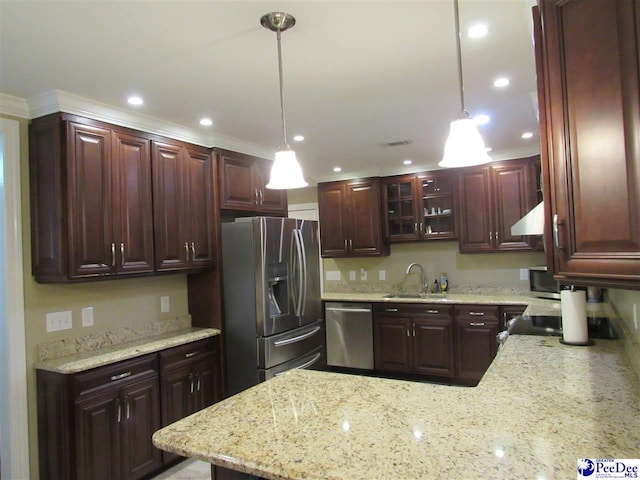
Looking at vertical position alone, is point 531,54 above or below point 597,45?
above

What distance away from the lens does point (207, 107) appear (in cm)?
284

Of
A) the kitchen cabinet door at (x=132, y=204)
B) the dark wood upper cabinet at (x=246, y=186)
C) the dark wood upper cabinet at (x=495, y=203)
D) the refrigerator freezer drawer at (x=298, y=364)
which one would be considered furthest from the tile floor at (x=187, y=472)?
the dark wood upper cabinet at (x=495, y=203)

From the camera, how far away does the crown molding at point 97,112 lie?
2.52 metres

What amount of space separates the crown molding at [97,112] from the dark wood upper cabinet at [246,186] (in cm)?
23

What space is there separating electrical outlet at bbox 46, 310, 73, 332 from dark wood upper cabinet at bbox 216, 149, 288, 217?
1371 mm

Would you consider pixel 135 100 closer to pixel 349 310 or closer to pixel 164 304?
pixel 164 304

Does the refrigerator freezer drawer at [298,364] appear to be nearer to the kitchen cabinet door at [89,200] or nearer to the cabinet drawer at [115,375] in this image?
the cabinet drawer at [115,375]

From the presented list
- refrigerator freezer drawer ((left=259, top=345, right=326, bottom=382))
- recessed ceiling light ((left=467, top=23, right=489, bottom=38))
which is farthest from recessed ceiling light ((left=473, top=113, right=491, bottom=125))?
refrigerator freezer drawer ((left=259, top=345, right=326, bottom=382))

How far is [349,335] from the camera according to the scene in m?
4.98

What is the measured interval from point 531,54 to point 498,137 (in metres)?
1.82

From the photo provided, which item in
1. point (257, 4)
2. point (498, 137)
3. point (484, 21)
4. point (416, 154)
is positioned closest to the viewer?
point (257, 4)

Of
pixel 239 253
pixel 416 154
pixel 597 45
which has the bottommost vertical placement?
pixel 239 253

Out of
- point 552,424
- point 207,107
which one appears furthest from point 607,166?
point 207,107

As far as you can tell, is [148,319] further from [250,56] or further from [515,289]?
[515,289]
